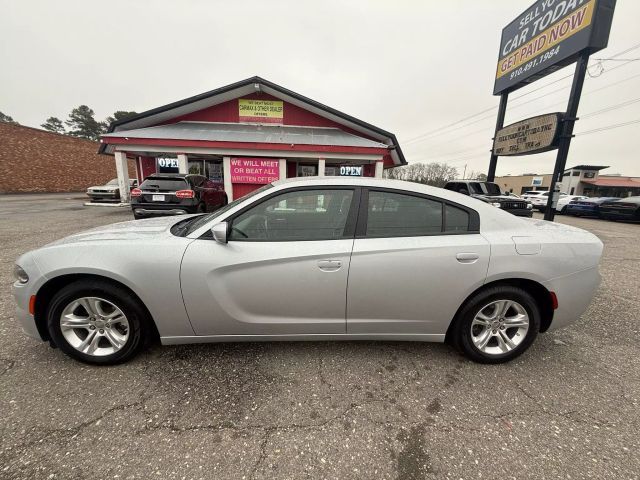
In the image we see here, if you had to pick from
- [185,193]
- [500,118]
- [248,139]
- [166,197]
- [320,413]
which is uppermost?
[500,118]

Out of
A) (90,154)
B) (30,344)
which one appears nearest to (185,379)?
(30,344)

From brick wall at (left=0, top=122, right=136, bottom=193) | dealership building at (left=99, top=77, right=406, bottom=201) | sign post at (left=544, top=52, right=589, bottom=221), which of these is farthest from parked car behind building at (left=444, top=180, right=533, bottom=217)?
brick wall at (left=0, top=122, right=136, bottom=193)

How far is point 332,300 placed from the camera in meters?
2.16

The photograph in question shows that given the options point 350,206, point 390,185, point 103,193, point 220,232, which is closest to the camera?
point 220,232

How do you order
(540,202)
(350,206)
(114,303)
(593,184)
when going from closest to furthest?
(114,303) < (350,206) < (540,202) < (593,184)

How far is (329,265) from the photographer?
82.5 inches

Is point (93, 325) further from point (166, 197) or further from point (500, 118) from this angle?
point (500, 118)

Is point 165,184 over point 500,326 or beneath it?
over

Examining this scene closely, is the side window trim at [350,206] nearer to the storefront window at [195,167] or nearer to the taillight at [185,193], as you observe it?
the taillight at [185,193]

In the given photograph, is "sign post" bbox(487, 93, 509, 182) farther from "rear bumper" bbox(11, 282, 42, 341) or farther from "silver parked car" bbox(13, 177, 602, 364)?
"rear bumper" bbox(11, 282, 42, 341)

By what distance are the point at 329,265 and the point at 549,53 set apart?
42.1ft

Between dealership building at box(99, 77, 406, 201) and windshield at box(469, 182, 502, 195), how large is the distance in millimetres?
3980

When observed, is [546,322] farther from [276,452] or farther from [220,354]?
[220,354]

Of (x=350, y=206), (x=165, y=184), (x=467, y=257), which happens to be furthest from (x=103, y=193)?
(x=467, y=257)
